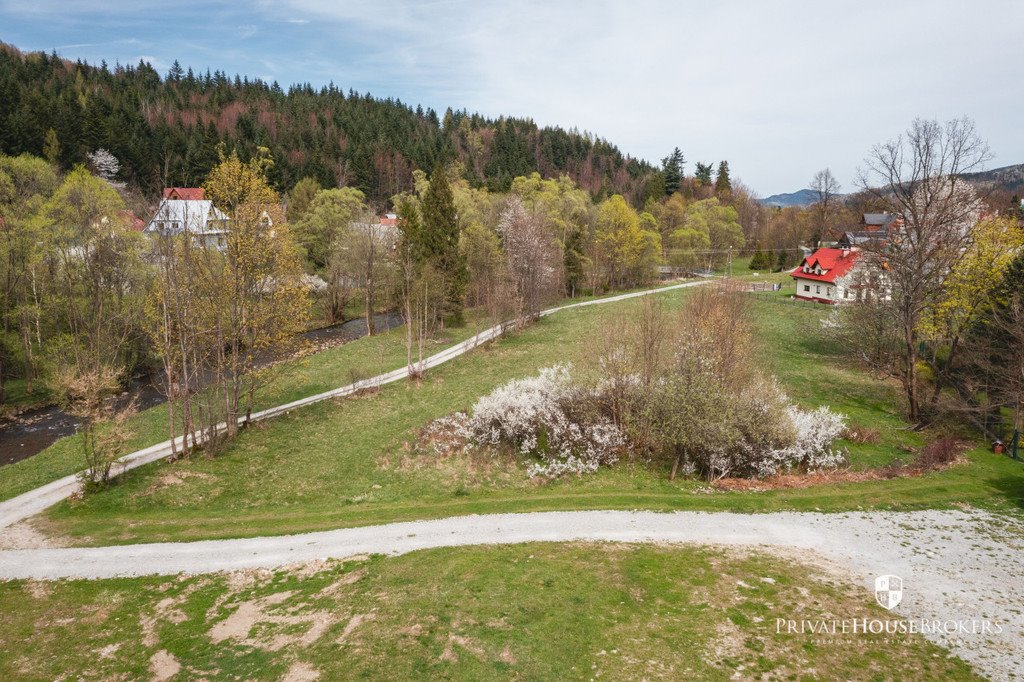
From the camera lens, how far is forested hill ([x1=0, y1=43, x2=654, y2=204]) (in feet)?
234

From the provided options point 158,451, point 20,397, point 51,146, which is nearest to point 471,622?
point 158,451

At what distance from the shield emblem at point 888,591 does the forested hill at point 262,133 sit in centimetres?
4724

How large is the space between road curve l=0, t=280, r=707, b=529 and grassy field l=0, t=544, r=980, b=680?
562cm

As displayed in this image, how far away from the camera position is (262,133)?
93562 millimetres

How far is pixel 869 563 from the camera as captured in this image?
47.9ft

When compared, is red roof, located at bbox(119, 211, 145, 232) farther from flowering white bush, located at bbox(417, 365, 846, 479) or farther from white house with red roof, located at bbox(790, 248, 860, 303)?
white house with red roof, located at bbox(790, 248, 860, 303)

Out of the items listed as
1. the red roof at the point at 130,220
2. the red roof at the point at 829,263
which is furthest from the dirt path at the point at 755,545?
the red roof at the point at 829,263

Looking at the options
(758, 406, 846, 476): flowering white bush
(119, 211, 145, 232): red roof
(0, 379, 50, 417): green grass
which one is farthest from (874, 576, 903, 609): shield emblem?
(119, 211, 145, 232): red roof

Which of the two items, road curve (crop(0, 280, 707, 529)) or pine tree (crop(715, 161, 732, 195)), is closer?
road curve (crop(0, 280, 707, 529))

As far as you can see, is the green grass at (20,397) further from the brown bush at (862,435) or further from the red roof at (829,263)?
the red roof at (829,263)

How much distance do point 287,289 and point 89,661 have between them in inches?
667

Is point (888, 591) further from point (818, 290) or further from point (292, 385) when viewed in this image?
point (818, 290)

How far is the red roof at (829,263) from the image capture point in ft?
167

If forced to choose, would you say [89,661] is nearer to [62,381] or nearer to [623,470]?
[623,470]
